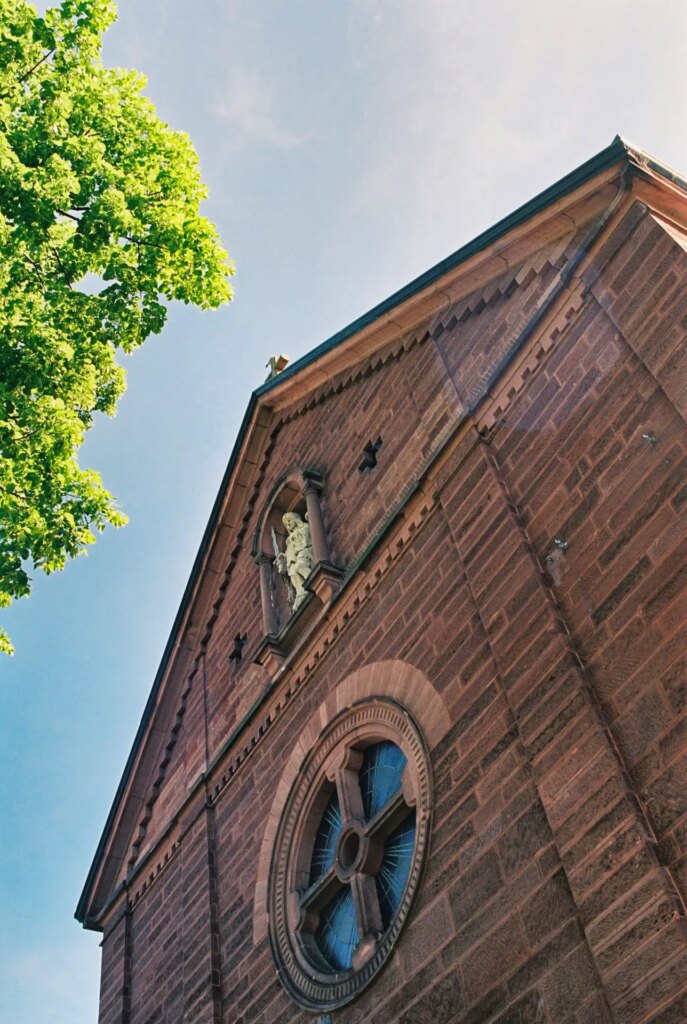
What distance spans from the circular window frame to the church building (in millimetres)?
26

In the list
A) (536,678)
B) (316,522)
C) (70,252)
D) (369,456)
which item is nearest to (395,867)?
(536,678)

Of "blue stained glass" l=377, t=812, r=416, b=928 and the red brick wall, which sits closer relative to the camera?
the red brick wall

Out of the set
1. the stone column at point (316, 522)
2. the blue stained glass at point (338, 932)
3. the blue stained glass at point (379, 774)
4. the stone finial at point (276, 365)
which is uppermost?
the stone finial at point (276, 365)

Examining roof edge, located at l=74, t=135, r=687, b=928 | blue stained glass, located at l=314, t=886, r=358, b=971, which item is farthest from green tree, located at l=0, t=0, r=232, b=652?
blue stained glass, located at l=314, t=886, r=358, b=971

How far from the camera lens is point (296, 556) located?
10961 mm

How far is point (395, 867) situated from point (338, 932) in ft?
2.86

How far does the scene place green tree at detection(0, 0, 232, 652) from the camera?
9016 millimetres

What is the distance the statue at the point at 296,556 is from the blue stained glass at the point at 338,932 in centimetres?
275

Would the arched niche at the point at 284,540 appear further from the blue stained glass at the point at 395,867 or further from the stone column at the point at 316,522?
the blue stained glass at the point at 395,867

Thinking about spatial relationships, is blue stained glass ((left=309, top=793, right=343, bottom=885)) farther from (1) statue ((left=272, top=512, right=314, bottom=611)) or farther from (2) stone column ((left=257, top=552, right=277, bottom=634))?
(2) stone column ((left=257, top=552, right=277, bottom=634))

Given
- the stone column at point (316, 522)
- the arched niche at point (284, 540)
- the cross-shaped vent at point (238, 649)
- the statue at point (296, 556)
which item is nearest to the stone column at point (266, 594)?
the arched niche at point (284, 540)

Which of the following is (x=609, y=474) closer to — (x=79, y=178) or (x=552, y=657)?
(x=552, y=657)

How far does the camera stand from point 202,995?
931 cm

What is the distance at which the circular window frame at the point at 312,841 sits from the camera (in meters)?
7.22
